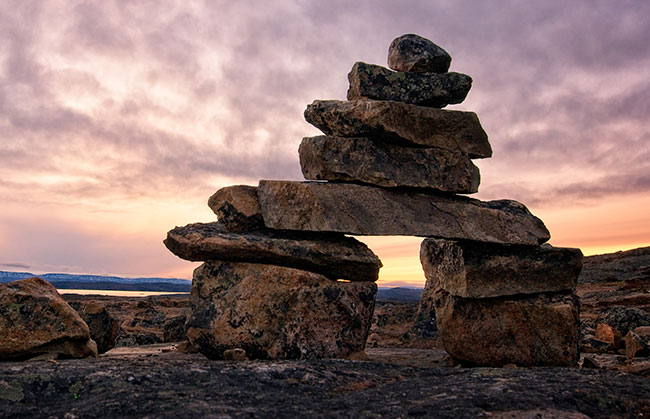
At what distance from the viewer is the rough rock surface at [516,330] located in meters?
9.86

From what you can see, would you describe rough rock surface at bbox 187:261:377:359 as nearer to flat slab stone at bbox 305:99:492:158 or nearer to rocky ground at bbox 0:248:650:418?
rocky ground at bbox 0:248:650:418

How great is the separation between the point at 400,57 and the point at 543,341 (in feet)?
21.2

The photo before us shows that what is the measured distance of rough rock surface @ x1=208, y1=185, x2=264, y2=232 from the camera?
10.3 meters

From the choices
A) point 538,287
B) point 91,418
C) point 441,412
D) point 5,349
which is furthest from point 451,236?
point 5,349

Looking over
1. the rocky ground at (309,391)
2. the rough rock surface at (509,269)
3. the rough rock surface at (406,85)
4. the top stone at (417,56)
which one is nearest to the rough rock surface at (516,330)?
the rough rock surface at (509,269)

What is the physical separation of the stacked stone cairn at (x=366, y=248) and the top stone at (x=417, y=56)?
33mm

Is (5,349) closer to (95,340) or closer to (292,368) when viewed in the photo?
(95,340)

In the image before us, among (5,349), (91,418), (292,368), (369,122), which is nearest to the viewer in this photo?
(91,418)

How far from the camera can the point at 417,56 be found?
10.9 metres

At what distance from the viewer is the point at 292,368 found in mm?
7191

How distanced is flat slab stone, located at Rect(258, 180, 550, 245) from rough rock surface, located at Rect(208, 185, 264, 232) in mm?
234

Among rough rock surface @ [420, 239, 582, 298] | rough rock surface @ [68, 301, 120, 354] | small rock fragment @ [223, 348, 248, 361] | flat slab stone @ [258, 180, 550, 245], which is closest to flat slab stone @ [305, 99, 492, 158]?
flat slab stone @ [258, 180, 550, 245]

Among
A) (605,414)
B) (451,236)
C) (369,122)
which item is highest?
(369,122)

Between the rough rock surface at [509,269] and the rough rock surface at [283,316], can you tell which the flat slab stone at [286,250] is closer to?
the rough rock surface at [283,316]
